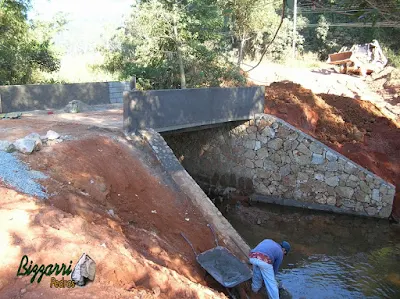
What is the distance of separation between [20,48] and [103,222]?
1291cm

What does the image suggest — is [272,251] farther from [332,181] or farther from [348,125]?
[348,125]

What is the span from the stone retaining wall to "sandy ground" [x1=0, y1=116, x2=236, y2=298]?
15.7ft

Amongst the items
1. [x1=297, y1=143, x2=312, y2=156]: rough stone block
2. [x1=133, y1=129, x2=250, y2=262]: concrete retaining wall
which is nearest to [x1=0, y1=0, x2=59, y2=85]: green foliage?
[x1=133, y1=129, x2=250, y2=262]: concrete retaining wall

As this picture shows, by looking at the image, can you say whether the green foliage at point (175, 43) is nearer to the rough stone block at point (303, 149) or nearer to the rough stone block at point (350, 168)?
the rough stone block at point (303, 149)

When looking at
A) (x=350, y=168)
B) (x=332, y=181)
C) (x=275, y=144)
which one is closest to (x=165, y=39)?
(x=275, y=144)

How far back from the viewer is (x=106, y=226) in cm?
577

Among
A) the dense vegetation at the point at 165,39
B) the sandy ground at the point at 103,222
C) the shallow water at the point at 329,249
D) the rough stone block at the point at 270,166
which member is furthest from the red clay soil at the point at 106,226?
the dense vegetation at the point at 165,39

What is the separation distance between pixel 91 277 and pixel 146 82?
13.7 m

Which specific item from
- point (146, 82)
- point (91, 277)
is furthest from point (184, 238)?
point (146, 82)

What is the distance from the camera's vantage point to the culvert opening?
8.67 meters

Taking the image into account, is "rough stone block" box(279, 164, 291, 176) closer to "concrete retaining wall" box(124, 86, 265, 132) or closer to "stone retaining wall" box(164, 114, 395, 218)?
"stone retaining wall" box(164, 114, 395, 218)

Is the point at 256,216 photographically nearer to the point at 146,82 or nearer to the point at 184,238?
the point at 184,238

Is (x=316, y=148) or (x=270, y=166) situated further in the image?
(x=270, y=166)

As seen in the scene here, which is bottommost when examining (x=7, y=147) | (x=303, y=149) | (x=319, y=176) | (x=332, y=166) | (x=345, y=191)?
(x=345, y=191)
